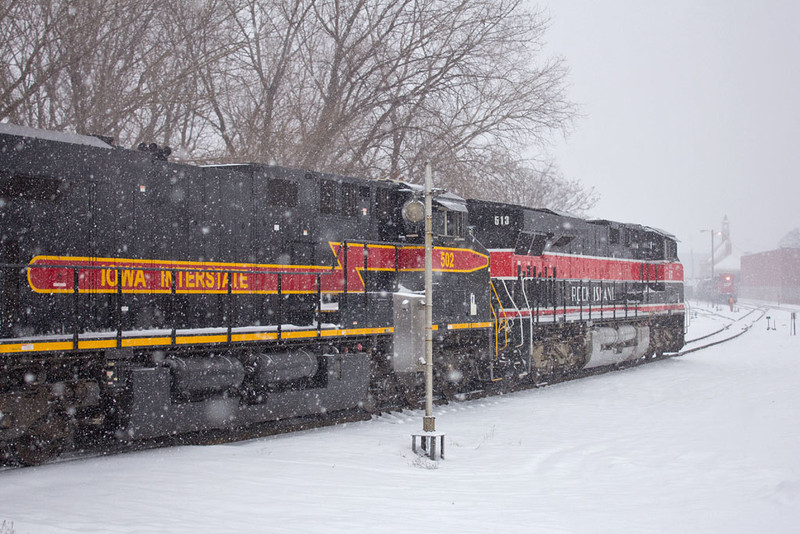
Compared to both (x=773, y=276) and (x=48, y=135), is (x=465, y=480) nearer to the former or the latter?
(x=48, y=135)

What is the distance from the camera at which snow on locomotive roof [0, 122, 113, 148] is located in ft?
27.1

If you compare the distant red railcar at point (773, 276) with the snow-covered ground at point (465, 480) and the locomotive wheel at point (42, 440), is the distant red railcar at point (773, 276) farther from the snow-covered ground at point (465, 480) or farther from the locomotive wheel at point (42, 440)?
the locomotive wheel at point (42, 440)

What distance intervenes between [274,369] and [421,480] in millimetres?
2851

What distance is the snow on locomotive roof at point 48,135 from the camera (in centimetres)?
826

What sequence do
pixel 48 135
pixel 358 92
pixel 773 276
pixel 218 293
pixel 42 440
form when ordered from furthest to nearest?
pixel 773 276 → pixel 358 92 → pixel 218 293 → pixel 48 135 → pixel 42 440

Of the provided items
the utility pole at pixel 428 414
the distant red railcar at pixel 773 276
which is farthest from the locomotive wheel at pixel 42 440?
the distant red railcar at pixel 773 276

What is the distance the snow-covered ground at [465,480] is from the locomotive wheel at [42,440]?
252 millimetres

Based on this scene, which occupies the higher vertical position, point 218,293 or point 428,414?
point 218,293

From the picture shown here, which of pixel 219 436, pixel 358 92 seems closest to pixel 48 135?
pixel 219 436

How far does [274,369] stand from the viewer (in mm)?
10031

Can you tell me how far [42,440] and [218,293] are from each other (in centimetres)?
275

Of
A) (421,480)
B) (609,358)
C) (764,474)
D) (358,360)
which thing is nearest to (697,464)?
(764,474)

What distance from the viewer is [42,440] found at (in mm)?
8047

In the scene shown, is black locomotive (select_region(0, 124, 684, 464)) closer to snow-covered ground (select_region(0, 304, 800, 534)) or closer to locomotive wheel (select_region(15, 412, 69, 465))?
locomotive wheel (select_region(15, 412, 69, 465))
